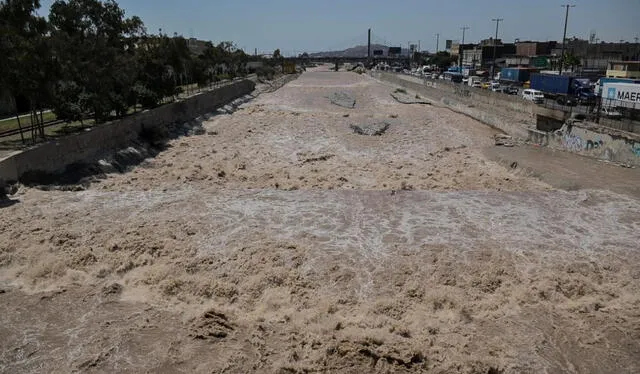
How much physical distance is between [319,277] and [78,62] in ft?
65.6

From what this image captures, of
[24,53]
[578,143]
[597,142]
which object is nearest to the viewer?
[24,53]

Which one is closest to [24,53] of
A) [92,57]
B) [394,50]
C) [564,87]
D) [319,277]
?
[92,57]

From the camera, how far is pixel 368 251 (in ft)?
51.3

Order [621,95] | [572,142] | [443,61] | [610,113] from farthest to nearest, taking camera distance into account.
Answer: [443,61]
[621,95]
[572,142]
[610,113]

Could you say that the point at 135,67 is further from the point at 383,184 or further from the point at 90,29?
the point at 383,184

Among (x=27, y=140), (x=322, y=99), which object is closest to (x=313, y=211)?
(x=27, y=140)

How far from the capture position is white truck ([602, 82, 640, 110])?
2994 cm

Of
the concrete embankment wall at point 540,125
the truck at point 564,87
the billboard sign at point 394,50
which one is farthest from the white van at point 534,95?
the billboard sign at point 394,50

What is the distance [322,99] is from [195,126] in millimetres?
27176

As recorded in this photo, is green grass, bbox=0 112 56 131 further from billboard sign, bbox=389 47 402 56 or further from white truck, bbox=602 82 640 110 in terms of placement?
billboard sign, bbox=389 47 402 56

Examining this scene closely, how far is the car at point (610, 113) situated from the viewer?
92.4 feet

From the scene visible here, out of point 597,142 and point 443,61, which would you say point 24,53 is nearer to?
point 597,142

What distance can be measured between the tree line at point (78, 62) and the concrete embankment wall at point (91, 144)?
1335 millimetres

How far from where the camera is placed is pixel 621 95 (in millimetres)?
32625
